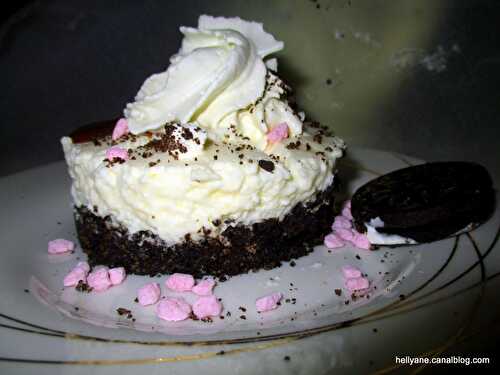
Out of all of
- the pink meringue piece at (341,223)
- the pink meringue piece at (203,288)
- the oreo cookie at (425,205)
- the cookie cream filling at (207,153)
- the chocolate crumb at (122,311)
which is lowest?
the chocolate crumb at (122,311)

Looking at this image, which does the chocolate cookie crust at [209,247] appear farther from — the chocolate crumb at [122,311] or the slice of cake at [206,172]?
the chocolate crumb at [122,311]

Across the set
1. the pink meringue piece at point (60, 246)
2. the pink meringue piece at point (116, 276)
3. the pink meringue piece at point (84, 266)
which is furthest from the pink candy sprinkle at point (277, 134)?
the pink meringue piece at point (60, 246)

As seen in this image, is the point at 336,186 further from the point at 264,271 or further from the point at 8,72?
the point at 8,72

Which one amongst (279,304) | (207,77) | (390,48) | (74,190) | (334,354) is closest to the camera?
(334,354)

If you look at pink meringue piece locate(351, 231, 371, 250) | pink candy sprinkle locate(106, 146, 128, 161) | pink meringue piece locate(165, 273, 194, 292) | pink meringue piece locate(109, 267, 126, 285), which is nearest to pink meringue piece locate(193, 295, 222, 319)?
pink meringue piece locate(165, 273, 194, 292)

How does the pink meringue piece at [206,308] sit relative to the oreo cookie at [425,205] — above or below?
below

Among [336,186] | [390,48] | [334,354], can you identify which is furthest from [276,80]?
[390,48]

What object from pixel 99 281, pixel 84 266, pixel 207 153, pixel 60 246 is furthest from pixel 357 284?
pixel 60 246
